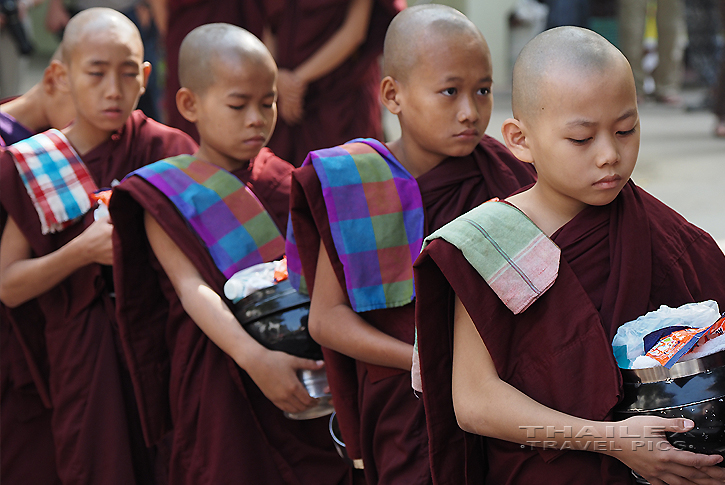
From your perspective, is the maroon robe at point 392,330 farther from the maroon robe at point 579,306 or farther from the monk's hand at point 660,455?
the monk's hand at point 660,455

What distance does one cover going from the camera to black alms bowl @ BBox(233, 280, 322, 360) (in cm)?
216

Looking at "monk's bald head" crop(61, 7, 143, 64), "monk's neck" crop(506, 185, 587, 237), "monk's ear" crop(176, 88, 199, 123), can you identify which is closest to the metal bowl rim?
"monk's neck" crop(506, 185, 587, 237)

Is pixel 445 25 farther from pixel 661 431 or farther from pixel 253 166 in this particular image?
pixel 661 431

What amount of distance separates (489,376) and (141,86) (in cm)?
171

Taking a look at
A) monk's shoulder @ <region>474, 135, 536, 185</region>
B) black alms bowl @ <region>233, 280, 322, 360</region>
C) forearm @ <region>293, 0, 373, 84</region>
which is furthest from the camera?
forearm @ <region>293, 0, 373, 84</region>

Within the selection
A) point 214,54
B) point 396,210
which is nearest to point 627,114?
point 396,210

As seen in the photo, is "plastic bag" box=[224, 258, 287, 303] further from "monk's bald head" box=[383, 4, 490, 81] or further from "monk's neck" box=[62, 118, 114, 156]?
"monk's neck" box=[62, 118, 114, 156]

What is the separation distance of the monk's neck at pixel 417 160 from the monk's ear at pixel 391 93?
86 millimetres

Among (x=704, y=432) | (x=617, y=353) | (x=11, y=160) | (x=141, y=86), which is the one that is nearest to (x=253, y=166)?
(x=141, y=86)

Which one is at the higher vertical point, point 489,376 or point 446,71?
point 446,71

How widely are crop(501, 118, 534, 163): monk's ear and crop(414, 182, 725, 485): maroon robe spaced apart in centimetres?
15

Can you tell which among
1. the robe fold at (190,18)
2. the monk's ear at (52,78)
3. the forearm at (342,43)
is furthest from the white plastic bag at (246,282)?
the robe fold at (190,18)

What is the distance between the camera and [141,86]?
8.96ft

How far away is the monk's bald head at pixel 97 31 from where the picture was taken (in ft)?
8.69
